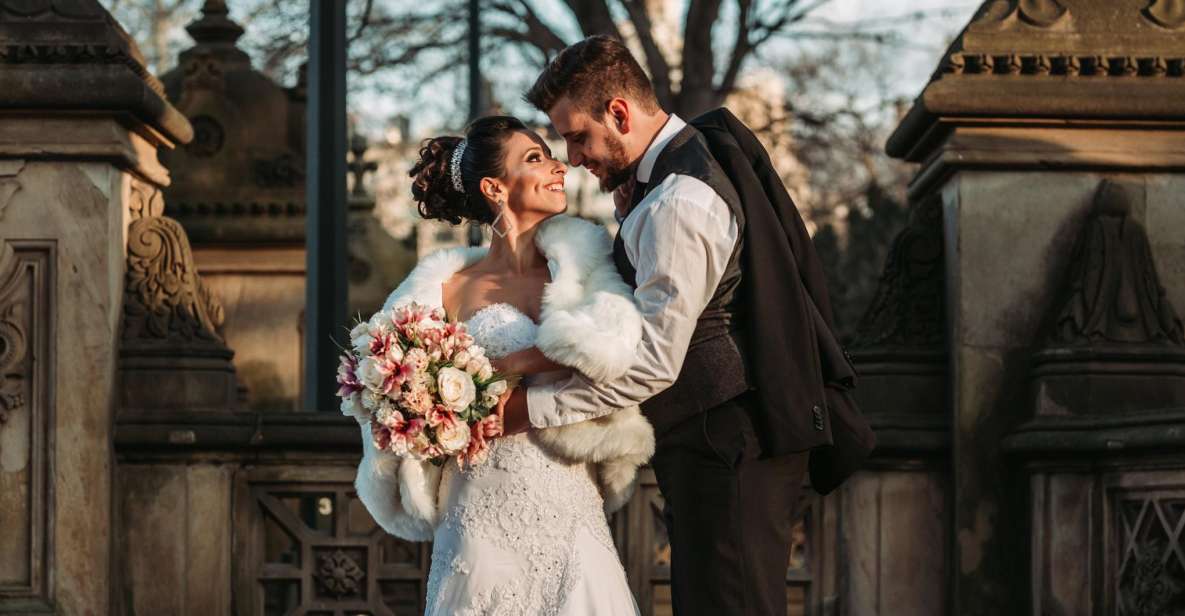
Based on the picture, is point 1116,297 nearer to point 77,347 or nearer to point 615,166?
point 615,166

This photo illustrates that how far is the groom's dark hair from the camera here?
5.42 meters

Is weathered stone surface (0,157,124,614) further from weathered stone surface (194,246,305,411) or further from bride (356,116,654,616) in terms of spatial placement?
weathered stone surface (194,246,305,411)

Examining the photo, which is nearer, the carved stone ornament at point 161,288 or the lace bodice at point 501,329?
the lace bodice at point 501,329

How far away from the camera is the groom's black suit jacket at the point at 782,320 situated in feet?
17.0

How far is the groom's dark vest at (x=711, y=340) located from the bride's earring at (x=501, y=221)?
0.51 m

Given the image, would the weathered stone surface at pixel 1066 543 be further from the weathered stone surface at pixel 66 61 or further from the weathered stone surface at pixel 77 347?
the weathered stone surface at pixel 66 61

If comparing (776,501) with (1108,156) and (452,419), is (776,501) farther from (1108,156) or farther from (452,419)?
(1108,156)

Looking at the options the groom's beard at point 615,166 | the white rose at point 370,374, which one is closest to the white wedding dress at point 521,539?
the white rose at point 370,374

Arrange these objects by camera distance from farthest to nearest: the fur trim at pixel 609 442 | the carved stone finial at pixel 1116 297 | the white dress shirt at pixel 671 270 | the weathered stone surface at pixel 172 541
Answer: the weathered stone surface at pixel 172 541, the carved stone finial at pixel 1116 297, the fur trim at pixel 609 442, the white dress shirt at pixel 671 270

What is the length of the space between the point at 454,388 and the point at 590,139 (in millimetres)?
804

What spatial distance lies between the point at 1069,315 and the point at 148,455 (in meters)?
3.52

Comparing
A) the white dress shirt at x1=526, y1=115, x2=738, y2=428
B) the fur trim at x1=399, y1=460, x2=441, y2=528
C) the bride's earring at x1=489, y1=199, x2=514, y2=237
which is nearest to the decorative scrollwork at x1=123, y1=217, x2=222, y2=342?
the fur trim at x1=399, y1=460, x2=441, y2=528

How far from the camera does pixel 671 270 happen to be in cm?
511

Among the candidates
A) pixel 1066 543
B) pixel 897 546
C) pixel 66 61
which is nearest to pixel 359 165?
pixel 66 61
